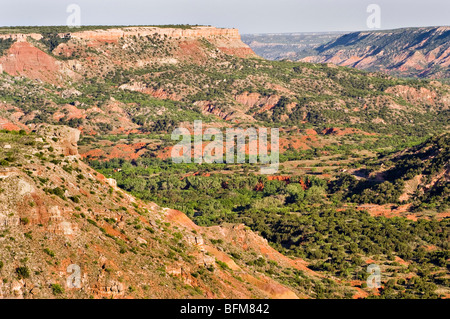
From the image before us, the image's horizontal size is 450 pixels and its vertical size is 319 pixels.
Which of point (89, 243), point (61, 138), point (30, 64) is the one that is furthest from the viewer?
point (30, 64)

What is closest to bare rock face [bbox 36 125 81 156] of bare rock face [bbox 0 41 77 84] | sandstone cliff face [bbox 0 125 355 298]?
sandstone cliff face [bbox 0 125 355 298]

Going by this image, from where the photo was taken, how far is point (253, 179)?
11975cm

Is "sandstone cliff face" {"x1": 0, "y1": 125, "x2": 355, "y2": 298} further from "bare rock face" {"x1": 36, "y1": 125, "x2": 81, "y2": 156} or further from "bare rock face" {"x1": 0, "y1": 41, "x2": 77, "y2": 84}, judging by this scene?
"bare rock face" {"x1": 0, "y1": 41, "x2": 77, "y2": 84}

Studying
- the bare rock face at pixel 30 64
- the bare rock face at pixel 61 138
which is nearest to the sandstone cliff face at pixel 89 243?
the bare rock face at pixel 61 138

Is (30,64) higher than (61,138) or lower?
higher

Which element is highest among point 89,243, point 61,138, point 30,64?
point 30,64

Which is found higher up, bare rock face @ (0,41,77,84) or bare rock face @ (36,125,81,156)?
bare rock face @ (0,41,77,84)

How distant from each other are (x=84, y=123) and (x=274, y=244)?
10074cm

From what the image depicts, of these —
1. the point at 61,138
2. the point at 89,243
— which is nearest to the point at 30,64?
the point at 61,138

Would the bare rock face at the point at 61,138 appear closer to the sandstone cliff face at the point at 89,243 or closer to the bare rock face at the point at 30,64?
the sandstone cliff face at the point at 89,243

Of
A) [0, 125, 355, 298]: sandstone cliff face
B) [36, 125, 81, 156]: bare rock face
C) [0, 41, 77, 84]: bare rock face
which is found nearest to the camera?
[0, 125, 355, 298]: sandstone cliff face

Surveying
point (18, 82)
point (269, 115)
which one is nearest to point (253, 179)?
point (269, 115)

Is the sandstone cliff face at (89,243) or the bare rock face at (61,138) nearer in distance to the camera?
the sandstone cliff face at (89,243)

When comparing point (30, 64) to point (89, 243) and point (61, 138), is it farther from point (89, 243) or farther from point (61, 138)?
point (89, 243)
